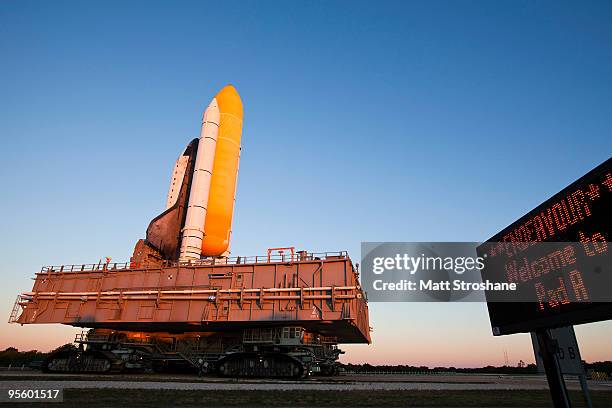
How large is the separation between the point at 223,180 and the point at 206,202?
3046 millimetres

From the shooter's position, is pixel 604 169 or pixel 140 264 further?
pixel 140 264

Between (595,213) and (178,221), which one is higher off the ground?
(178,221)

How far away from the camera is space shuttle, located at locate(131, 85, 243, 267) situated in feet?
114

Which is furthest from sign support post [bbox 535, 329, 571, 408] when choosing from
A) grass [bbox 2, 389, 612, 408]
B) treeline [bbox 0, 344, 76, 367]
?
treeline [bbox 0, 344, 76, 367]

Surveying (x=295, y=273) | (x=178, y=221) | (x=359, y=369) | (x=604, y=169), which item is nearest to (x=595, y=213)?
(x=604, y=169)

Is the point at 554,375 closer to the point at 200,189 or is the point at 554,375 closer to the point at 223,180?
the point at 200,189

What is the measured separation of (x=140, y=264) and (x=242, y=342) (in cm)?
1297

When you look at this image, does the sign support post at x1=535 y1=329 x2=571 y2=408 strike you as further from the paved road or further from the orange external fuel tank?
the orange external fuel tank

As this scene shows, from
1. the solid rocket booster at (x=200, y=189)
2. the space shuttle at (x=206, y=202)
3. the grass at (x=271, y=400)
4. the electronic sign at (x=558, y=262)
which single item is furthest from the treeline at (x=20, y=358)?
the electronic sign at (x=558, y=262)

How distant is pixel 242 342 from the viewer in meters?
27.2

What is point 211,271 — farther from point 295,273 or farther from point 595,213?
point 595,213

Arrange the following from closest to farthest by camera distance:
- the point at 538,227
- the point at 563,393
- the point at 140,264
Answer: the point at 563,393 → the point at 538,227 → the point at 140,264

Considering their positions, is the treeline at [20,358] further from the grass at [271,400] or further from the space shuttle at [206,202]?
the grass at [271,400]

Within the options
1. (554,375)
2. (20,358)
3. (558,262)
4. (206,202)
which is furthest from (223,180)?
(20,358)
